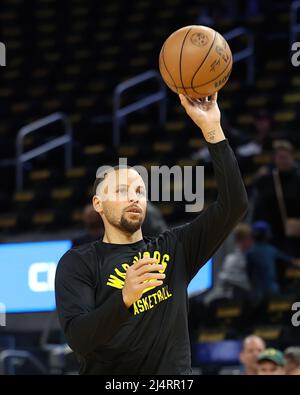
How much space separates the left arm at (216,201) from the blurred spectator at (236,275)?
16.9 feet

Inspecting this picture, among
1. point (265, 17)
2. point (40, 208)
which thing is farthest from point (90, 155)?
point (265, 17)

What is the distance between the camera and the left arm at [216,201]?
4.60 meters

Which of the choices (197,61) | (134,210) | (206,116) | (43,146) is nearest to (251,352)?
(197,61)

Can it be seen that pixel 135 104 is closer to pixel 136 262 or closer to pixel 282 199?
pixel 282 199

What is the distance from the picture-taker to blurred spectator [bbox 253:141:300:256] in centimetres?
1022

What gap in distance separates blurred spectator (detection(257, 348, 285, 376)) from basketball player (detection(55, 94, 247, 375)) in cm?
282

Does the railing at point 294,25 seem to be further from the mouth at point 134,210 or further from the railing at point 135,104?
the mouth at point 134,210

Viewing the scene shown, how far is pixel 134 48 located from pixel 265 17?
2132 mm

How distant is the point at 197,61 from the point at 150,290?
1.15 m

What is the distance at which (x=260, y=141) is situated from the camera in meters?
12.3

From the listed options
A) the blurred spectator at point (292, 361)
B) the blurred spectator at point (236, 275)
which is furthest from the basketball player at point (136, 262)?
the blurred spectator at point (236, 275)

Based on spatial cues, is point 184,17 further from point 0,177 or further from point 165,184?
point 165,184

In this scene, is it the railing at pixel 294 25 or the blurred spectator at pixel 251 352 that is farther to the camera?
the railing at pixel 294 25

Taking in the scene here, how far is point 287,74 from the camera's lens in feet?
48.3
